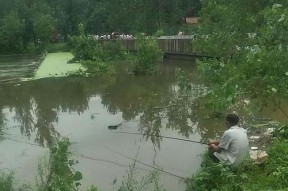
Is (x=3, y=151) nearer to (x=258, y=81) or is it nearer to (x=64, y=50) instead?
(x=258, y=81)

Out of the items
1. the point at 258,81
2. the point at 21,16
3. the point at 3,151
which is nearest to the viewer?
the point at 258,81

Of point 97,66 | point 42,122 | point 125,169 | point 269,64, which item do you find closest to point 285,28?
point 269,64

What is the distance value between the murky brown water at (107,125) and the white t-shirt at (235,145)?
1123 millimetres

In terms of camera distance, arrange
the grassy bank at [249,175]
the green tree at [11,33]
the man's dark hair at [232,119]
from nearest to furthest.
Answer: the grassy bank at [249,175]
the man's dark hair at [232,119]
the green tree at [11,33]

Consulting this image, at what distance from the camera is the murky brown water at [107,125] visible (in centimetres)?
836

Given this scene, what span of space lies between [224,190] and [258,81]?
1722 millimetres

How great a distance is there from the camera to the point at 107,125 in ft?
37.9

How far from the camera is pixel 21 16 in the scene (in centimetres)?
4581

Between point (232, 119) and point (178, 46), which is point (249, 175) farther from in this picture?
point (178, 46)

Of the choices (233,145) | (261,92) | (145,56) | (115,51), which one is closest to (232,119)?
(233,145)

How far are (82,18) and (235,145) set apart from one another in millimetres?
45078

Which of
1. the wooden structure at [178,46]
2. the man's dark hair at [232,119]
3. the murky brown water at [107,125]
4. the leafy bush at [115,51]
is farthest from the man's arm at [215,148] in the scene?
the leafy bush at [115,51]

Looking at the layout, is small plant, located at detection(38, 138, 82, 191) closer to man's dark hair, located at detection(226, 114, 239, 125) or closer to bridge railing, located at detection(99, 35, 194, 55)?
man's dark hair, located at detection(226, 114, 239, 125)

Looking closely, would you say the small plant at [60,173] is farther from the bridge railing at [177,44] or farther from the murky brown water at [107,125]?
the bridge railing at [177,44]
